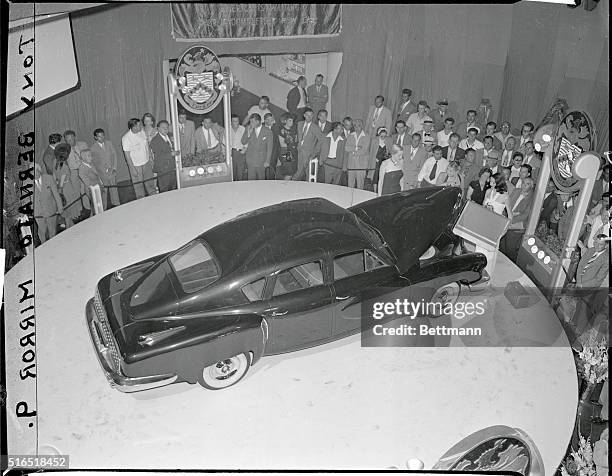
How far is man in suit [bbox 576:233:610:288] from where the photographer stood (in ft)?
8.61

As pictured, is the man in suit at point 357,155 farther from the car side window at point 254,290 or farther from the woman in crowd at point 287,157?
the car side window at point 254,290

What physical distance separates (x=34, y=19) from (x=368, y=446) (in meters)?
1.94

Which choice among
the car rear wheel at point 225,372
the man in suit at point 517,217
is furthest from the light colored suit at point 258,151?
the man in suit at point 517,217

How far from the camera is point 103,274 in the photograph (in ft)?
8.50

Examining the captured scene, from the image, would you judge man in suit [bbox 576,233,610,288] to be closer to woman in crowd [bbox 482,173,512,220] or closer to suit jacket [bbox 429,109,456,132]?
woman in crowd [bbox 482,173,512,220]

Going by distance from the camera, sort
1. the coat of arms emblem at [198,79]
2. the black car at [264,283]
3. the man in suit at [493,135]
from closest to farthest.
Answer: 1. the black car at [264,283]
2. the coat of arms emblem at [198,79]
3. the man in suit at [493,135]

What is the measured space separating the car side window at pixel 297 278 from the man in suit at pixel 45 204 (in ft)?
2.83

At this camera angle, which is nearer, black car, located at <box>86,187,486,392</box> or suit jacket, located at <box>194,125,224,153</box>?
black car, located at <box>86,187,486,392</box>

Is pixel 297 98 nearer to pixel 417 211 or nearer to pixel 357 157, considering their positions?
pixel 357 157

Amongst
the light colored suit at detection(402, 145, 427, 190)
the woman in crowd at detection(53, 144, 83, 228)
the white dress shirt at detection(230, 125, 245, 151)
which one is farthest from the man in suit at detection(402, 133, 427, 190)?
the woman in crowd at detection(53, 144, 83, 228)

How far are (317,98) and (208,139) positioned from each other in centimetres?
43

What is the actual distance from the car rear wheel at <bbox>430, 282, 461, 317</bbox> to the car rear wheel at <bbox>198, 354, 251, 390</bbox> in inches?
27.9

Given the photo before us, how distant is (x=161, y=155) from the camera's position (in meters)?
2.63

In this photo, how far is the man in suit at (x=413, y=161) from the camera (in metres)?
2.63
